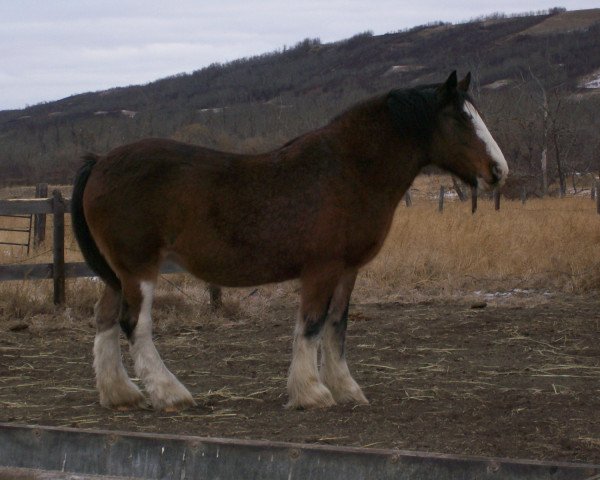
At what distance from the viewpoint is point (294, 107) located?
277 feet

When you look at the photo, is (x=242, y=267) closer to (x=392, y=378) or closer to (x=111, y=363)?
(x=111, y=363)

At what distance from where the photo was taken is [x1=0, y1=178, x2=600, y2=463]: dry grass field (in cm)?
544

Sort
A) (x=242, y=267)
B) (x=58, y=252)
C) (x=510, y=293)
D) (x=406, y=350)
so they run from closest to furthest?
(x=242, y=267) < (x=406, y=350) < (x=58, y=252) < (x=510, y=293)

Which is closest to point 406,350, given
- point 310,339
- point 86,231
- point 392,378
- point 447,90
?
point 392,378

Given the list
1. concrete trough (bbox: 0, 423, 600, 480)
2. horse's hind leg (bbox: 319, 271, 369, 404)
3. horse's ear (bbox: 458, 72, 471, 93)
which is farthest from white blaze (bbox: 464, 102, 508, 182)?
concrete trough (bbox: 0, 423, 600, 480)

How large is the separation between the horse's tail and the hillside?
118ft

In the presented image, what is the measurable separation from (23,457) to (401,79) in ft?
310

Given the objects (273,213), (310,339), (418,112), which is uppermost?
(418,112)

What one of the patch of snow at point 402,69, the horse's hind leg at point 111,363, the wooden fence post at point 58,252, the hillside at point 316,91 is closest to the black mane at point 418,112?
the horse's hind leg at point 111,363

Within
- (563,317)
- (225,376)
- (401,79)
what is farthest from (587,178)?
(401,79)

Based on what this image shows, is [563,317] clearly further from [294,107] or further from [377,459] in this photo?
[294,107]

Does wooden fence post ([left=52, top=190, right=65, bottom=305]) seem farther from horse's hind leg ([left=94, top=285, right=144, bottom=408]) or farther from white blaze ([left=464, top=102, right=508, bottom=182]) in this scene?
white blaze ([left=464, top=102, right=508, bottom=182])

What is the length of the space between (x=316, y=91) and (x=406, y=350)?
91.3m

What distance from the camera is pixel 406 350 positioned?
8219mm
